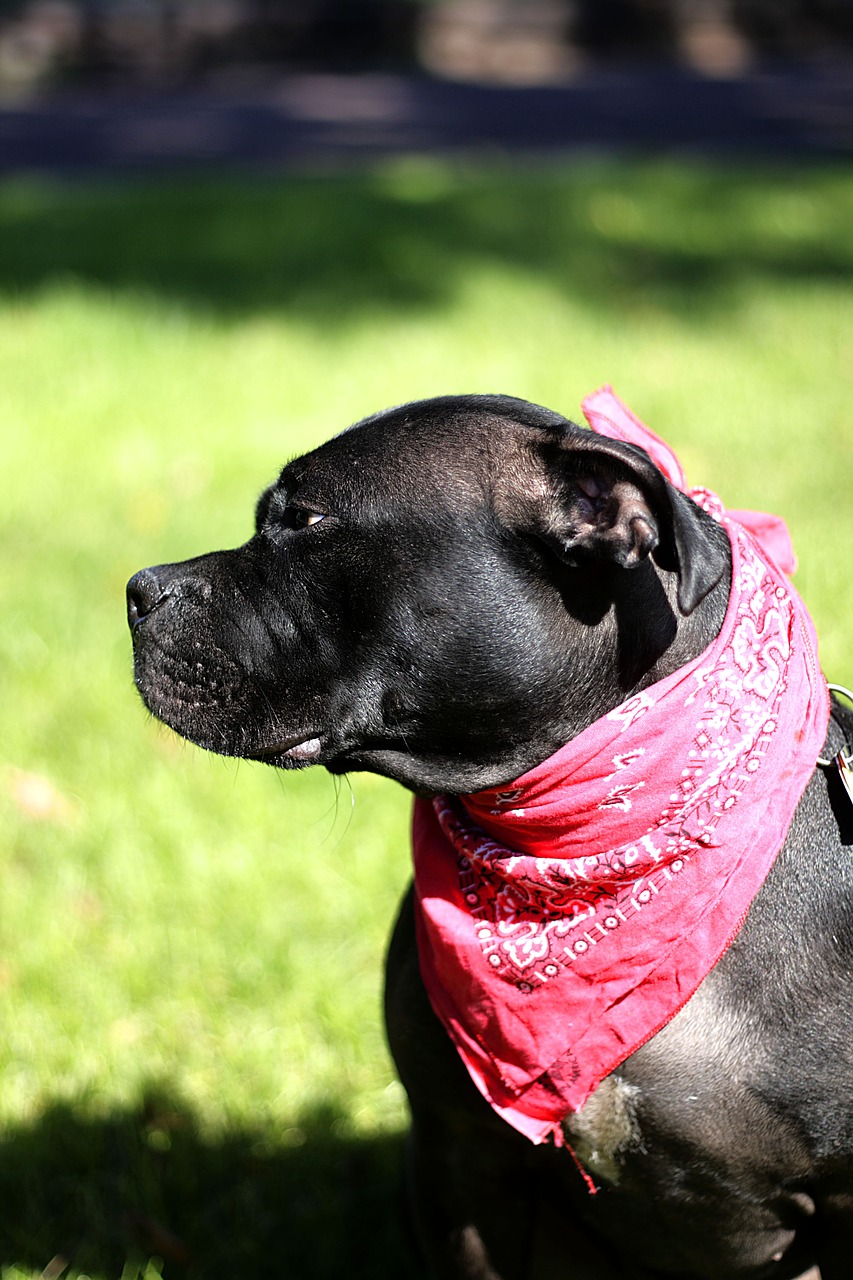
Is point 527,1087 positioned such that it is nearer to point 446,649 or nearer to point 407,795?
point 446,649

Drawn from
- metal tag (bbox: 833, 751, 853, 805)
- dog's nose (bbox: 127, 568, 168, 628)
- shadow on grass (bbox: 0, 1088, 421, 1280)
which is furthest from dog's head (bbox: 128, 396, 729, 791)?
shadow on grass (bbox: 0, 1088, 421, 1280)

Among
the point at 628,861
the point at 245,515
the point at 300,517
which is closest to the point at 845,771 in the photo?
the point at 628,861

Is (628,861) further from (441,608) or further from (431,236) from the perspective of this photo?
(431,236)

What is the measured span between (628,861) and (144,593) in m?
1.04

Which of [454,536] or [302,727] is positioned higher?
[454,536]

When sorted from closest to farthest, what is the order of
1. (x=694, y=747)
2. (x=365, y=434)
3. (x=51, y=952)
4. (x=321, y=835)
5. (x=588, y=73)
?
(x=694, y=747), (x=365, y=434), (x=51, y=952), (x=321, y=835), (x=588, y=73)

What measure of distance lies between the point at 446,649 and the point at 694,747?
46cm

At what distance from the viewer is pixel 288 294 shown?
9094 mm

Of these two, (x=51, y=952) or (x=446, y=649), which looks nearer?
(x=446, y=649)

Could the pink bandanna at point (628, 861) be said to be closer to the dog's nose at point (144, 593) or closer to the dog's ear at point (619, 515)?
the dog's ear at point (619, 515)

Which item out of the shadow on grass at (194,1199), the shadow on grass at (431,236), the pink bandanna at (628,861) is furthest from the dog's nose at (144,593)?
the shadow on grass at (431,236)

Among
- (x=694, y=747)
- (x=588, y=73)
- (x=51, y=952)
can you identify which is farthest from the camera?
(x=588, y=73)

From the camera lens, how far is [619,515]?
2.35 metres

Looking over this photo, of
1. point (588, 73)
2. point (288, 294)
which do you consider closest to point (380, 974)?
point (288, 294)
